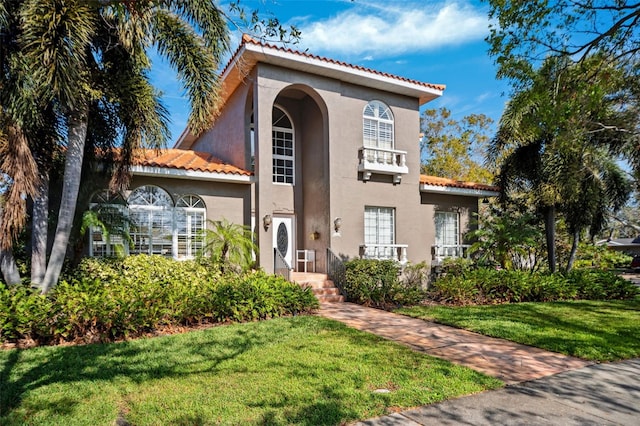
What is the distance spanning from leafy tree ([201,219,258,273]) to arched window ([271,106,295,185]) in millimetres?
3685

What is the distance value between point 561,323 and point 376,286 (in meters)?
4.73

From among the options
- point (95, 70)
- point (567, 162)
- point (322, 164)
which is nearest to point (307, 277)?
point (322, 164)

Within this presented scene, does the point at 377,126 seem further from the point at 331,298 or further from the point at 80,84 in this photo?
the point at 80,84

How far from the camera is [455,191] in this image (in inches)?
648

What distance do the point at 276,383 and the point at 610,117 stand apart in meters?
13.0

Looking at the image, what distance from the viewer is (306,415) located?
4332mm

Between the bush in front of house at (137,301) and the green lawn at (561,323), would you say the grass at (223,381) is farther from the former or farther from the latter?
the green lawn at (561,323)

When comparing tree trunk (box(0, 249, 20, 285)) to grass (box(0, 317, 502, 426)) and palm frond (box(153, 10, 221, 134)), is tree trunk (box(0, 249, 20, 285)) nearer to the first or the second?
grass (box(0, 317, 502, 426))

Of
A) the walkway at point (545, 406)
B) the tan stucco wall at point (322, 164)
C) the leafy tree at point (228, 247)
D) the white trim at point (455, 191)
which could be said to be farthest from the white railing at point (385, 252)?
the walkway at point (545, 406)

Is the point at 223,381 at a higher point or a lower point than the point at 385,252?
lower

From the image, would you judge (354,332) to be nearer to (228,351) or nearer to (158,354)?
(228,351)

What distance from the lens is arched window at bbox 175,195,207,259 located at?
1269 centimetres

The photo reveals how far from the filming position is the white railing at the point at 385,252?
14320 mm

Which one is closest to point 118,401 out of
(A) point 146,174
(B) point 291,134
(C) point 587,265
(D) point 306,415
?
(D) point 306,415
